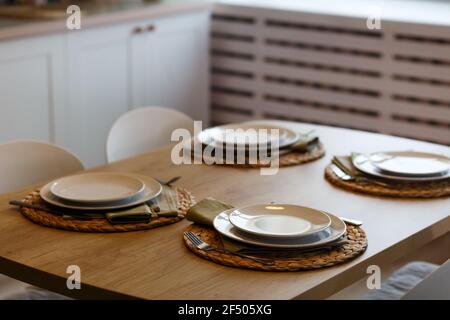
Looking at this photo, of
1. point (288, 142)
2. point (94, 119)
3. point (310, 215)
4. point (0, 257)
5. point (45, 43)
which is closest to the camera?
point (0, 257)

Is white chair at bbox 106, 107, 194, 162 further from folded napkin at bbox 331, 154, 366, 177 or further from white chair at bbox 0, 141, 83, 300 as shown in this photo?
folded napkin at bbox 331, 154, 366, 177

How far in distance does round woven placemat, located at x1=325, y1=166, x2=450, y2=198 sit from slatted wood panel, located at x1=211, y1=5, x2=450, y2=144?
1.66 metres

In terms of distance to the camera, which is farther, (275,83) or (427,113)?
(275,83)

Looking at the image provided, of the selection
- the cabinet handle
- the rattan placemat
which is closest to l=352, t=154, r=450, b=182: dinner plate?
the rattan placemat

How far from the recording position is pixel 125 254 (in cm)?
161

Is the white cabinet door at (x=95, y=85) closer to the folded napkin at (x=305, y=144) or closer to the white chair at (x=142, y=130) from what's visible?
the white chair at (x=142, y=130)

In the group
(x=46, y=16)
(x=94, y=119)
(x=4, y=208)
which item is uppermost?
(x=46, y=16)

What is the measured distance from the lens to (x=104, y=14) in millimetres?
3516

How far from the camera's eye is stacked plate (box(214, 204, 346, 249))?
1.62 metres

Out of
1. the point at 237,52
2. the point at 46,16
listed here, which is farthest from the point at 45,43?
the point at 237,52

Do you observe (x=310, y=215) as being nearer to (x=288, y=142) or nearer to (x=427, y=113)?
(x=288, y=142)

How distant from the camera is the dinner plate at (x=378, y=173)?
78.8 inches

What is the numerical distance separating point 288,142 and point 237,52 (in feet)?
6.27

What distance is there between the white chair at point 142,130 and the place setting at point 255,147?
34cm
